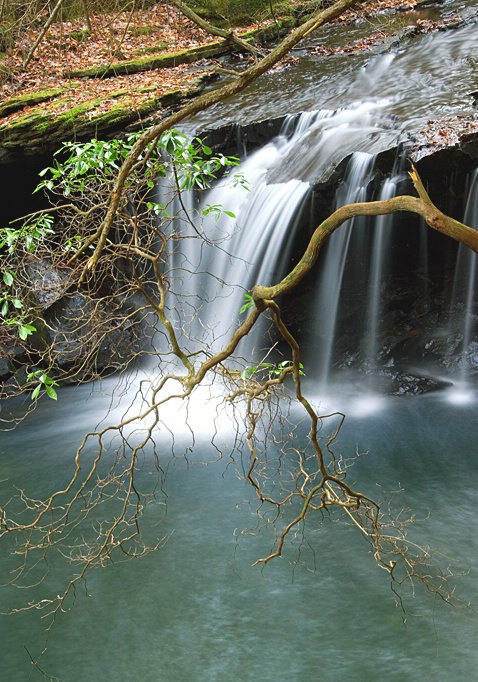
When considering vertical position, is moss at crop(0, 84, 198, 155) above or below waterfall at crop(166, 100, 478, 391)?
above

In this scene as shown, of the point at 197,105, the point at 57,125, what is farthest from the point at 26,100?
the point at 197,105

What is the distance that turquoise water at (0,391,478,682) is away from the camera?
13.3ft

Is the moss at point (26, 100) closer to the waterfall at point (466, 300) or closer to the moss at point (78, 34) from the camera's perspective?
the moss at point (78, 34)

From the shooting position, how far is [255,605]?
178 inches

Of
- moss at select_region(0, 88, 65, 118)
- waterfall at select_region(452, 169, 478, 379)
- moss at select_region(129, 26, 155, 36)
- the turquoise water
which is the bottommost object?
the turquoise water

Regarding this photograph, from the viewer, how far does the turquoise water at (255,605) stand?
4062mm

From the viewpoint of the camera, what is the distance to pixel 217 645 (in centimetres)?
423

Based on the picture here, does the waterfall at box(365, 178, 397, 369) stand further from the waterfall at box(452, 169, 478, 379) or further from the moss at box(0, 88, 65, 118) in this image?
the moss at box(0, 88, 65, 118)

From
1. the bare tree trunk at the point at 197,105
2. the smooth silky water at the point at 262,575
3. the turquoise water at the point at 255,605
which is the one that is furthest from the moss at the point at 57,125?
the bare tree trunk at the point at 197,105

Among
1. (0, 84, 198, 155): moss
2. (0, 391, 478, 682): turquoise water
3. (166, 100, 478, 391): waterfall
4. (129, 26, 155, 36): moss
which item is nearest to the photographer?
(0, 391, 478, 682): turquoise water

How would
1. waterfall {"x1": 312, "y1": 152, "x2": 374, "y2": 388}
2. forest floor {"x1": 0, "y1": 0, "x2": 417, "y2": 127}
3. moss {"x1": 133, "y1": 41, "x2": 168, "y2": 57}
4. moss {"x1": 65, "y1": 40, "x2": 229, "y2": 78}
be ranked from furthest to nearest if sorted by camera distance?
moss {"x1": 133, "y1": 41, "x2": 168, "y2": 57}, moss {"x1": 65, "y1": 40, "x2": 229, "y2": 78}, forest floor {"x1": 0, "y1": 0, "x2": 417, "y2": 127}, waterfall {"x1": 312, "y1": 152, "x2": 374, "y2": 388}

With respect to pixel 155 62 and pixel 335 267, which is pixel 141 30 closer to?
pixel 155 62

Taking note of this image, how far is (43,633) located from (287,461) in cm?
249

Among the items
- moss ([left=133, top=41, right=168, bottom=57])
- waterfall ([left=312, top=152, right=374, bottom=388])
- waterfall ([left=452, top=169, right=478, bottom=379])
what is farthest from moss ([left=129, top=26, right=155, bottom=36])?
waterfall ([left=452, top=169, right=478, bottom=379])
